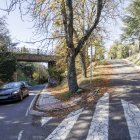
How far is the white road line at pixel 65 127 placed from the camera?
387 inches

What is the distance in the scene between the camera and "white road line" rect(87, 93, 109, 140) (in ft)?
31.2

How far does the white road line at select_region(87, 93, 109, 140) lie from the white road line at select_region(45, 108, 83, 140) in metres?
0.71

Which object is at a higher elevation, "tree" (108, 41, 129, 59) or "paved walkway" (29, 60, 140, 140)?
"tree" (108, 41, 129, 59)

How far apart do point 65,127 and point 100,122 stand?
119cm

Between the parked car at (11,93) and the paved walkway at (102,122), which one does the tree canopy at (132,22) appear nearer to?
the parked car at (11,93)

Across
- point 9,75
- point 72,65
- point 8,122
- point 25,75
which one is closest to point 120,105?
point 8,122

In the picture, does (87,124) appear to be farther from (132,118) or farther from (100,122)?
(132,118)

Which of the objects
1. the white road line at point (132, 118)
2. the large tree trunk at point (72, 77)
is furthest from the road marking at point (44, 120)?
the large tree trunk at point (72, 77)

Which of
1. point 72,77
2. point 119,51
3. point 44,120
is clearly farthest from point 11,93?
point 119,51

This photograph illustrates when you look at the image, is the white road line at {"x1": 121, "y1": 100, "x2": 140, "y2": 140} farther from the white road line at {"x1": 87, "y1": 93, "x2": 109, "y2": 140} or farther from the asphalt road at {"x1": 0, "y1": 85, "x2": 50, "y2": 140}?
the asphalt road at {"x1": 0, "y1": 85, "x2": 50, "y2": 140}

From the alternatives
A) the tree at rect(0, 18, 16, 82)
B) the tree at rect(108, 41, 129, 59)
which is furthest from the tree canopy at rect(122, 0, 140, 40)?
the tree at rect(108, 41, 129, 59)

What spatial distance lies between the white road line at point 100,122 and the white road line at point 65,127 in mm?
710

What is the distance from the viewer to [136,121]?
1087 centimetres

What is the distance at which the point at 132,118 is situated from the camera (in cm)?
1131
